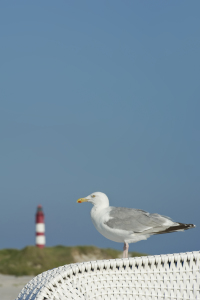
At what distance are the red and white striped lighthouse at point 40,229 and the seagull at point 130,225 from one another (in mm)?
10321

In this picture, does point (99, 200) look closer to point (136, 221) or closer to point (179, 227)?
point (136, 221)

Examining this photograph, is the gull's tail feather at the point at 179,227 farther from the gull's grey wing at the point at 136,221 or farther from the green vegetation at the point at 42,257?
the green vegetation at the point at 42,257

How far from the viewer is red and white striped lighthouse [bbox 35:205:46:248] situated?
46.6 feet

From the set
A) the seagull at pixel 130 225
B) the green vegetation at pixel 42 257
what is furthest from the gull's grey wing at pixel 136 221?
the green vegetation at pixel 42 257

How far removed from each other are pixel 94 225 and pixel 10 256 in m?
6.37

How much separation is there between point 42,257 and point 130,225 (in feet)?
20.4

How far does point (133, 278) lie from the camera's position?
2.78m

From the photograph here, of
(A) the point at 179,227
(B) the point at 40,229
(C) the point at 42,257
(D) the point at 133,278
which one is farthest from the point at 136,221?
(B) the point at 40,229

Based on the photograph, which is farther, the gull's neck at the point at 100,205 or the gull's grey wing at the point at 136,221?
the gull's neck at the point at 100,205

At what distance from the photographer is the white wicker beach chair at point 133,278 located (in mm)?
2629

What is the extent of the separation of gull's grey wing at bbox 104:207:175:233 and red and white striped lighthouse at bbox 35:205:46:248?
10.4 metres

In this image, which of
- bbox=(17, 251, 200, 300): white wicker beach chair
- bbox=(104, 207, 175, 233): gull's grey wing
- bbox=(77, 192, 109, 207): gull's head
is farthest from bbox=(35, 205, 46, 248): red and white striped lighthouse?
bbox=(17, 251, 200, 300): white wicker beach chair

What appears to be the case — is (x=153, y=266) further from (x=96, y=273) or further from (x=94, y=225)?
(x=94, y=225)

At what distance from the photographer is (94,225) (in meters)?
4.21
